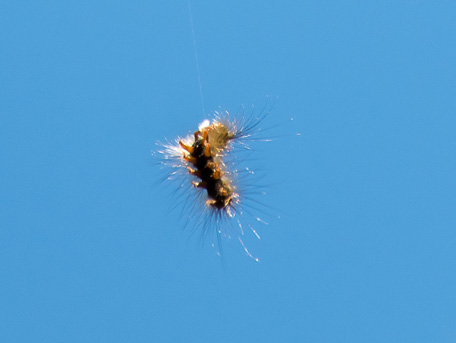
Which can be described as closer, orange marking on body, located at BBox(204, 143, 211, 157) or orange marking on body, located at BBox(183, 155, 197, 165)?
orange marking on body, located at BBox(204, 143, 211, 157)

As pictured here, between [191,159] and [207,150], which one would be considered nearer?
[207,150]

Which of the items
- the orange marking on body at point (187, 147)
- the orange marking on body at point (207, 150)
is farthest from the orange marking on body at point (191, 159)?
the orange marking on body at point (207, 150)

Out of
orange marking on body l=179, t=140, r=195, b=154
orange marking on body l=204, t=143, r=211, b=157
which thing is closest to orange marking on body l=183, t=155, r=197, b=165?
orange marking on body l=179, t=140, r=195, b=154

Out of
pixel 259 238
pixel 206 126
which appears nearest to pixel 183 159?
pixel 206 126

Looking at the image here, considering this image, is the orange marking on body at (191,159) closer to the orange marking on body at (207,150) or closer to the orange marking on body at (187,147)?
the orange marking on body at (187,147)

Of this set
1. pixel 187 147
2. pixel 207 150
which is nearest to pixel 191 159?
pixel 187 147

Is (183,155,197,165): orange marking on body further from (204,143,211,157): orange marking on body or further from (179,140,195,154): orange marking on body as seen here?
(204,143,211,157): orange marking on body

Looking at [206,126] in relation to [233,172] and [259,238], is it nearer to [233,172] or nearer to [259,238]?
[233,172]

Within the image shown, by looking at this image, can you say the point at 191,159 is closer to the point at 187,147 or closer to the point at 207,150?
the point at 187,147

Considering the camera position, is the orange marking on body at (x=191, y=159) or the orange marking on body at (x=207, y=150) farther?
the orange marking on body at (x=191, y=159)

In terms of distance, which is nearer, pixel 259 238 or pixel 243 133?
pixel 259 238

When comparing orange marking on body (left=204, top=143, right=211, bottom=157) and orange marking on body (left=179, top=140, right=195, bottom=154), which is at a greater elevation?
orange marking on body (left=179, top=140, right=195, bottom=154)
